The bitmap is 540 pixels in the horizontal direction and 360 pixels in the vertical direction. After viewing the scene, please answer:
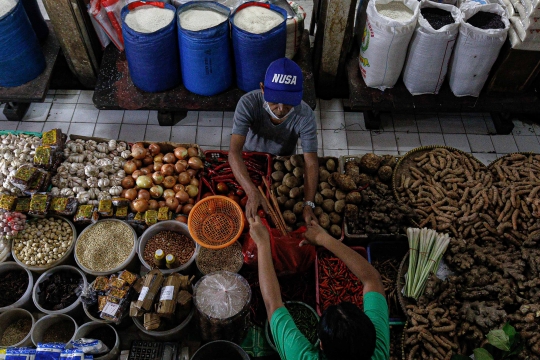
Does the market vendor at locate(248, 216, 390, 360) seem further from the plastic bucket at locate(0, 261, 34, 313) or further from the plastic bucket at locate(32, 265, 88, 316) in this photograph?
the plastic bucket at locate(0, 261, 34, 313)

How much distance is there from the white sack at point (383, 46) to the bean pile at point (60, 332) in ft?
11.4

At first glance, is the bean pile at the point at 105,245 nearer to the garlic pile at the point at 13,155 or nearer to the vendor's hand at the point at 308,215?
the garlic pile at the point at 13,155

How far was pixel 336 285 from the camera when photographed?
10.1 ft

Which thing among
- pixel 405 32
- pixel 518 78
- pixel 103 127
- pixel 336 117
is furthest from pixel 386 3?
pixel 103 127

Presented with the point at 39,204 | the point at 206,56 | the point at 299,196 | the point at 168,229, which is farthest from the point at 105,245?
the point at 206,56

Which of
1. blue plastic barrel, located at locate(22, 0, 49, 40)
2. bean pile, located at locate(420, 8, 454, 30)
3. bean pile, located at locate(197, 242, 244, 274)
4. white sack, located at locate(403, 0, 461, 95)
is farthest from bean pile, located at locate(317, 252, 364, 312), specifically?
blue plastic barrel, located at locate(22, 0, 49, 40)

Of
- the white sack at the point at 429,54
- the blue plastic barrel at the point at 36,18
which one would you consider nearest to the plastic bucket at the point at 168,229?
the white sack at the point at 429,54

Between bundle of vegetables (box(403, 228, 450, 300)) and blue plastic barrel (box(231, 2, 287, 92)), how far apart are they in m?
1.99

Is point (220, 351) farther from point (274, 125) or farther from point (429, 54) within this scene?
point (429, 54)

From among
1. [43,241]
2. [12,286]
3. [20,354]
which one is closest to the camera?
[20,354]

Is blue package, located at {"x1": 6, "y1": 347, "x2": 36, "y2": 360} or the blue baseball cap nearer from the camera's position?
blue package, located at {"x1": 6, "y1": 347, "x2": 36, "y2": 360}

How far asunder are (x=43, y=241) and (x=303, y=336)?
86.5 inches

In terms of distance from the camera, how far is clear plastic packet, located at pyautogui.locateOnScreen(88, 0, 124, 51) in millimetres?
3939

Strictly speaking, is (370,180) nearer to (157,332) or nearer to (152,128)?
(157,332)
